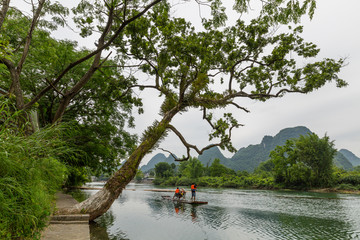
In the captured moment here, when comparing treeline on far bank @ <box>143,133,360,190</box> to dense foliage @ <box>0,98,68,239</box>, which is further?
treeline on far bank @ <box>143,133,360,190</box>

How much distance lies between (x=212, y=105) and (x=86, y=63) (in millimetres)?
8201

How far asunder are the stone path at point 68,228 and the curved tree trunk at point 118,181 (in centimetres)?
48

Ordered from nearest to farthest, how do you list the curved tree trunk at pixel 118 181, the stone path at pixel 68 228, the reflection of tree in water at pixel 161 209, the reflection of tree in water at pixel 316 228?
the stone path at pixel 68 228 → the curved tree trunk at pixel 118 181 → the reflection of tree in water at pixel 316 228 → the reflection of tree in water at pixel 161 209

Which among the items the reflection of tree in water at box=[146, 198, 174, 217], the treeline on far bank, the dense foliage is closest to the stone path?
the dense foliage

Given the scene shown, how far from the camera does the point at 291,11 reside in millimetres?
4176

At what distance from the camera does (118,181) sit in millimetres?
7406

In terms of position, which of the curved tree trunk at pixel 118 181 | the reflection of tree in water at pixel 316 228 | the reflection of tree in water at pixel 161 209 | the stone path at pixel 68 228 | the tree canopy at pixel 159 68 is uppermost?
the tree canopy at pixel 159 68

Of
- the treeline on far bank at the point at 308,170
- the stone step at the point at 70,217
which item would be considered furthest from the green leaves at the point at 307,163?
the stone step at the point at 70,217

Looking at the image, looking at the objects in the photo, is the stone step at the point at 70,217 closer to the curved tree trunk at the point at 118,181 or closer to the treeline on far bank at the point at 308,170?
the curved tree trunk at the point at 118,181

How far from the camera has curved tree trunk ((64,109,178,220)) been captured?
7011mm

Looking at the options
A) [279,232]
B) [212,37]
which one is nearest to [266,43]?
[212,37]

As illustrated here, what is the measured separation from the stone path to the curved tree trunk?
48 centimetres

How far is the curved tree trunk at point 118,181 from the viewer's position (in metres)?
7.01

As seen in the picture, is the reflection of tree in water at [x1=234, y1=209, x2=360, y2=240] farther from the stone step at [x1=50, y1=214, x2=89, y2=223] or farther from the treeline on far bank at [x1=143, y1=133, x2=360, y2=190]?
the treeline on far bank at [x1=143, y1=133, x2=360, y2=190]
